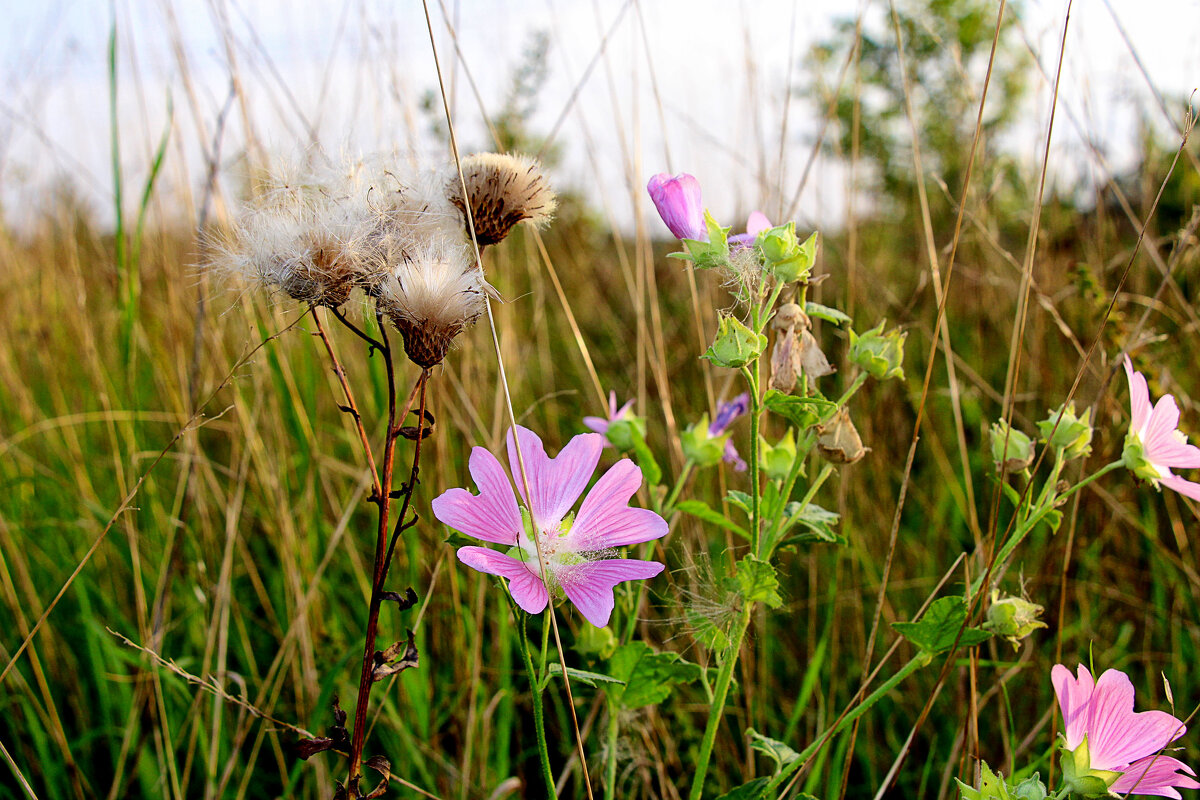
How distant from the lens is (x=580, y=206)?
4.03 metres

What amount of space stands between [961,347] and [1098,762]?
187 centimetres

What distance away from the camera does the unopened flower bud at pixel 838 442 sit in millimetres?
780

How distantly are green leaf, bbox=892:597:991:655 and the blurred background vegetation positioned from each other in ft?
0.46

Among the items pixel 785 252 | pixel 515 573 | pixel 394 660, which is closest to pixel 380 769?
pixel 394 660

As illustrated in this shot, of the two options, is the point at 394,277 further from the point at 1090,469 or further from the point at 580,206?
the point at 580,206

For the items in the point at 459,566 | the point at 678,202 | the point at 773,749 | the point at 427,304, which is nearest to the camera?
the point at 427,304

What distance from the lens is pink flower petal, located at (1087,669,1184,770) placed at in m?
0.68

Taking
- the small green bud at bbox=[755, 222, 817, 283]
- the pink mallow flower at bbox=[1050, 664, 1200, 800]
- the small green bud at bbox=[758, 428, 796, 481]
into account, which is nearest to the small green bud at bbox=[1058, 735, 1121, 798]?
the pink mallow flower at bbox=[1050, 664, 1200, 800]

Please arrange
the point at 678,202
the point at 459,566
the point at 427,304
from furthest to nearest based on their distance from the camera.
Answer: the point at 459,566, the point at 678,202, the point at 427,304

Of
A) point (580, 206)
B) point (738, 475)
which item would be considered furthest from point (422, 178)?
point (580, 206)

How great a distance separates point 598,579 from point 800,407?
24 centimetres

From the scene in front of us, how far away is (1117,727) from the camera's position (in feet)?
2.24

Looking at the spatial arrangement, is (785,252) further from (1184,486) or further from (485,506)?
(1184,486)

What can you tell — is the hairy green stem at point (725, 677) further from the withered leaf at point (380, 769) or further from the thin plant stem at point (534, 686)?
the withered leaf at point (380, 769)
